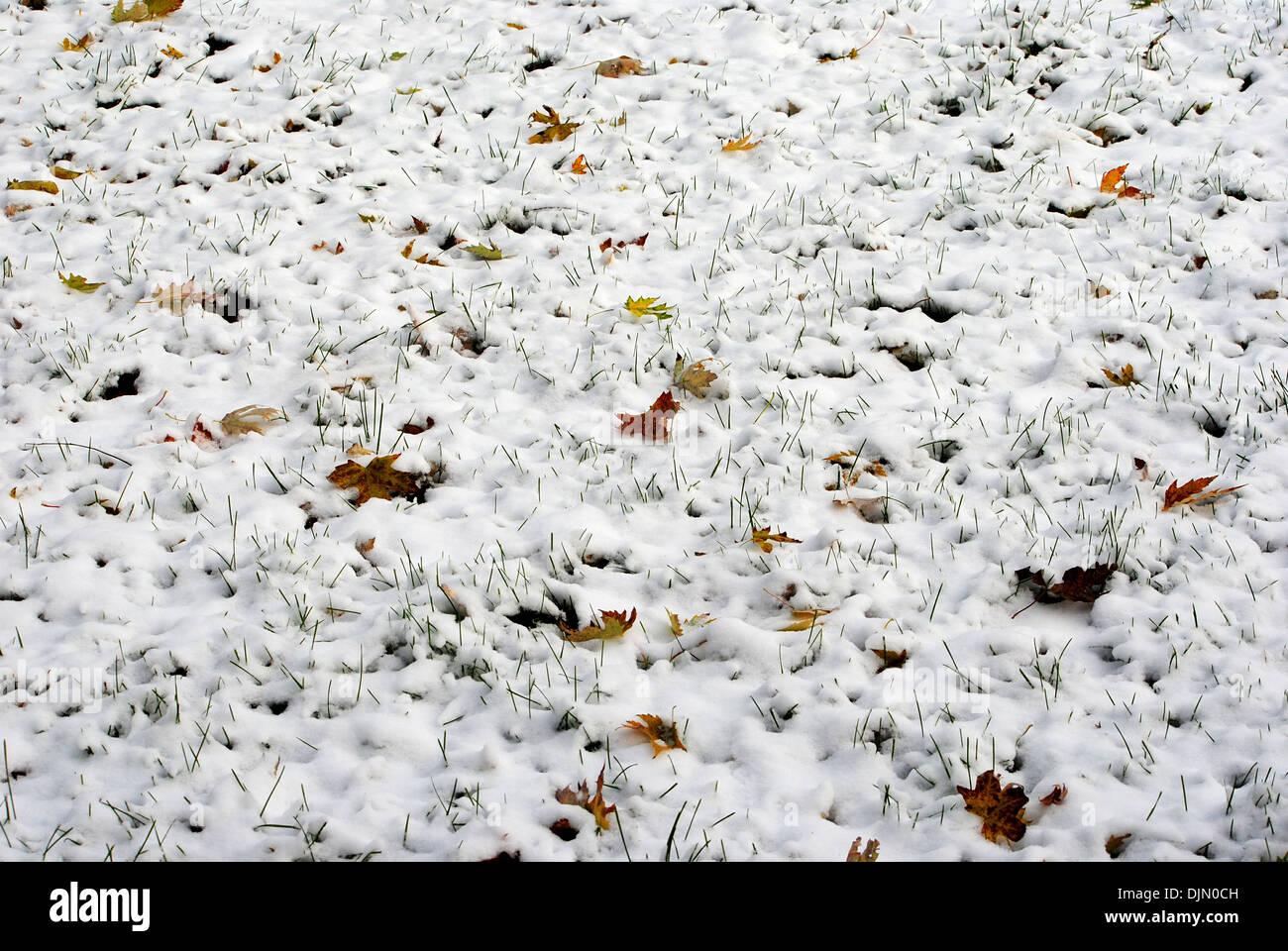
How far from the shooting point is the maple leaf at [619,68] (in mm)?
4777

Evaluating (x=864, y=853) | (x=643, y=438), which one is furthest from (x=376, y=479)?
(x=864, y=853)

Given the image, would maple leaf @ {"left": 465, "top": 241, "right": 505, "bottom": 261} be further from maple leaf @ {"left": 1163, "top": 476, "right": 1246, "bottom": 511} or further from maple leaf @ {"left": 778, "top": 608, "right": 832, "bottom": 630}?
maple leaf @ {"left": 1163, "top": 476, "right": 1246, "bottom": 511}

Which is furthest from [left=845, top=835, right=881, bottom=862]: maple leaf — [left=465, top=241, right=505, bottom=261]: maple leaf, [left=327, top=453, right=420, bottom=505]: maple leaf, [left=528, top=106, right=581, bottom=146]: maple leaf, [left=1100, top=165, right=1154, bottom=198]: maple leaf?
[left=528, top=106, right=581, bottom=146]: maple leaf

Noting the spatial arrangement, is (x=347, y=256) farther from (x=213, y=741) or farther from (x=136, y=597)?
(x=213, y=741)

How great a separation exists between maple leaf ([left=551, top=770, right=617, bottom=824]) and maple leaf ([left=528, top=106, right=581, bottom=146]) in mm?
3148

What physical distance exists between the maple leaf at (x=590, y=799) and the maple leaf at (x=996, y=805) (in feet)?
2.49

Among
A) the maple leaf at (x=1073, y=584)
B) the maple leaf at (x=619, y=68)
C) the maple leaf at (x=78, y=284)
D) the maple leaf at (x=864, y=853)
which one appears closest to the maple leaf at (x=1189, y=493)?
the maple leaf at (x=1073, y=584)

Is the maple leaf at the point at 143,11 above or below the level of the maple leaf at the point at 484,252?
above

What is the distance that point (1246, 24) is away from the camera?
190 inches

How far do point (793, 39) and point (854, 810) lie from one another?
4206 mm

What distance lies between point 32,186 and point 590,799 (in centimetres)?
363

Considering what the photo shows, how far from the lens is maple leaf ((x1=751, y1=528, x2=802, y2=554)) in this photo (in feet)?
8.63

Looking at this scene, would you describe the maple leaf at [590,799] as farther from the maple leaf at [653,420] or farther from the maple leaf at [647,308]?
the maple leaf at [647,308]

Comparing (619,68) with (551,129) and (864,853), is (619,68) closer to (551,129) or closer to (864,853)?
(551,129)
